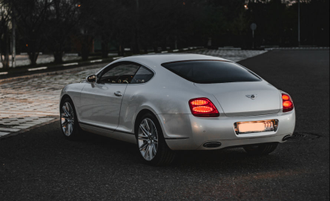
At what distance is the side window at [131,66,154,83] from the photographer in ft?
23.2

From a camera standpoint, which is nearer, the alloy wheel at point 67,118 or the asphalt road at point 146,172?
the asphalt road at point 146,172

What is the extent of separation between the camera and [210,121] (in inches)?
238

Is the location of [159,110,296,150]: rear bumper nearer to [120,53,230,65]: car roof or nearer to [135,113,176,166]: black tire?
[135,113,176,166]: black tire

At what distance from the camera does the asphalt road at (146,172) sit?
542 cm

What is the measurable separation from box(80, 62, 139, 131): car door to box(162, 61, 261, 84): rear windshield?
2.15ft

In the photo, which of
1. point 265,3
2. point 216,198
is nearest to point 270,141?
point 216,198

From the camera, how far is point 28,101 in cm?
1472

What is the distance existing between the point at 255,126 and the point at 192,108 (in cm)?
78

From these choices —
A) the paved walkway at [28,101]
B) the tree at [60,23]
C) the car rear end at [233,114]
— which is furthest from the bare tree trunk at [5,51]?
the car rear end at [233,114]

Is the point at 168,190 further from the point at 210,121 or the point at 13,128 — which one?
the point at 13,128

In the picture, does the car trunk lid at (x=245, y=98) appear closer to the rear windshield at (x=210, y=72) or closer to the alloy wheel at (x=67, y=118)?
the rear windshield at (x=210, y=72)

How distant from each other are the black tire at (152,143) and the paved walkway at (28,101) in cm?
337

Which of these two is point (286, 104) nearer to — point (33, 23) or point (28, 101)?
point (28, 101)

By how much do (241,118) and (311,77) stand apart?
1628 centimetres
